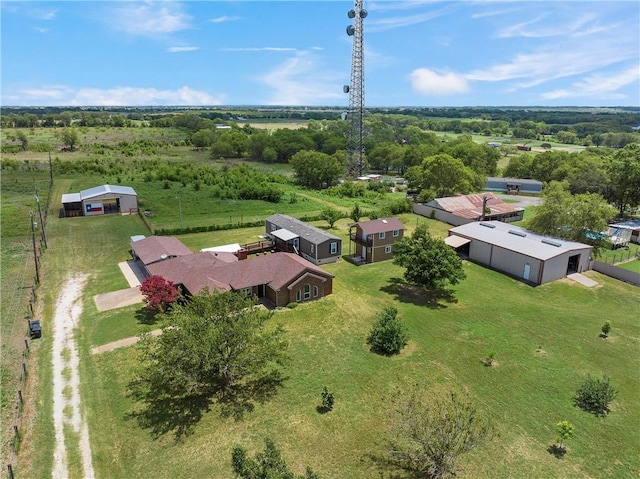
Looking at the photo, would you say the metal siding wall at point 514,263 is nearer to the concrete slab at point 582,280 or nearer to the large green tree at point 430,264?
the concrete slab at point 582,280

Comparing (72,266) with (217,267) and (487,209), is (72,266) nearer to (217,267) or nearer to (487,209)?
(217,267)

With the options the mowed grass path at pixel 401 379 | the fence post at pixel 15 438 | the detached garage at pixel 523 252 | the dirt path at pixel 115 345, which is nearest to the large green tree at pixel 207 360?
the mowed grass path at pixel 401 379

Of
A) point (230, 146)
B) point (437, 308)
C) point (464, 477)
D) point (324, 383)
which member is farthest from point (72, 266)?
point (230, 146)

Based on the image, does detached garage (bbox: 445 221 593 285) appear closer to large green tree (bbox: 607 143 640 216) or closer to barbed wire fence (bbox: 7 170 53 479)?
large green tree (bbox: 607 143 640 216)

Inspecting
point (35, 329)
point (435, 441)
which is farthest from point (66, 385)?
point (435, 441)

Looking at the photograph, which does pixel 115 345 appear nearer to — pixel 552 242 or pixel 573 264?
pixel 552 242

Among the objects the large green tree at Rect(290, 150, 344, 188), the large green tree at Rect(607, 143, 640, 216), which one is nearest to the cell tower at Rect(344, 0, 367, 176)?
the large green tree at Rect(290, 150, 344, 188)
